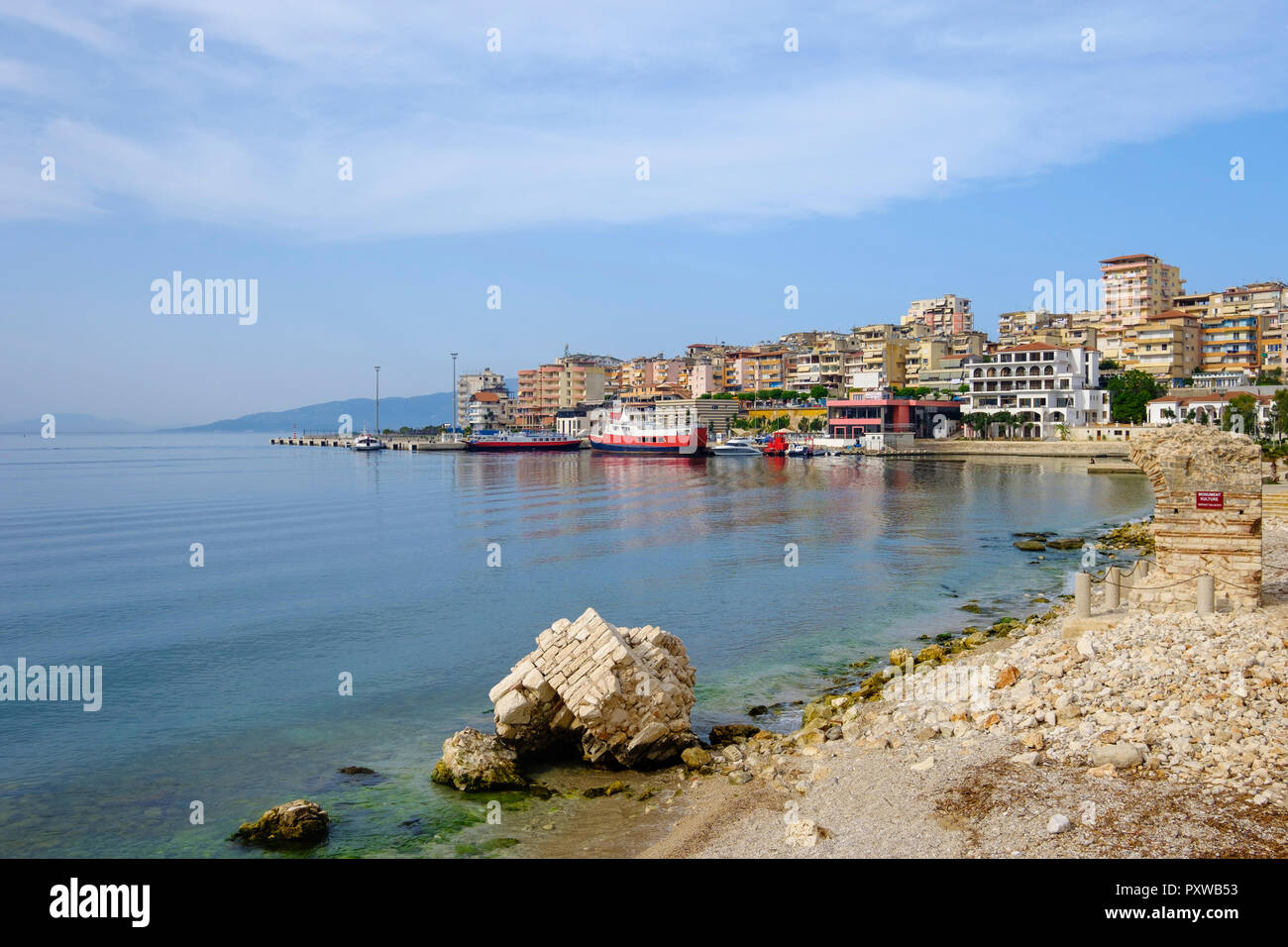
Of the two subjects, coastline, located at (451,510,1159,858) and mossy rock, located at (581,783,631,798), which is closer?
coastline, located at (451,510,1159,858)

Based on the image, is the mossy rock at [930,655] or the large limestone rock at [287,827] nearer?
the large limestone rock at [287,827]

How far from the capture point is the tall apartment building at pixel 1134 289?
118 meters

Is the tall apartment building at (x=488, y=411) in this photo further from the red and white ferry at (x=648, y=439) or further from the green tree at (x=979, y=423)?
the green tree at (x=979, y=423)

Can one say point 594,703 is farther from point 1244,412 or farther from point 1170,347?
point 1170,347

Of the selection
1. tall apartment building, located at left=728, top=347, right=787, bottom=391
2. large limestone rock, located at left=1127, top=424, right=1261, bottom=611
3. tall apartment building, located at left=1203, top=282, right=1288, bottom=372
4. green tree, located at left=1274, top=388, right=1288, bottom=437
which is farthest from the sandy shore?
tall apartment building, located at left=728, top=347, right=787, bottom=391

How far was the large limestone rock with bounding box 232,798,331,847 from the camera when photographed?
10188 mm

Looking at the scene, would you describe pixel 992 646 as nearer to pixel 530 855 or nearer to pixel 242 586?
pixel 530 855

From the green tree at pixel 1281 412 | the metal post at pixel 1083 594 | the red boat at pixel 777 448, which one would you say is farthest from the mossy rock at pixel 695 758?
the red boat at pixel 777 448

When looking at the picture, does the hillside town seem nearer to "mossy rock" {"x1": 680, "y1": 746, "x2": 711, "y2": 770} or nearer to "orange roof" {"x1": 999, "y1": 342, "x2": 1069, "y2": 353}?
"orange roof" {"x1": 999, "y1": 342, "x2": 1069, "y2": 353}

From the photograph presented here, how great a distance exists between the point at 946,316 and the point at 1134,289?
36.3 meters

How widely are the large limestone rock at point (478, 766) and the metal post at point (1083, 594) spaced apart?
910cm

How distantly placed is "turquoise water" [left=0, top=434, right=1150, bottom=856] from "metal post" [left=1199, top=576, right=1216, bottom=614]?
6365 mm

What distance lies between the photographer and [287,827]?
1025 centimetres
